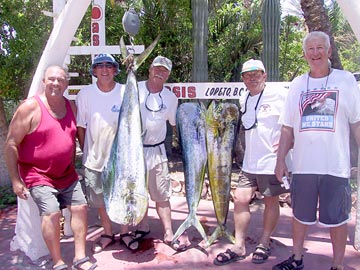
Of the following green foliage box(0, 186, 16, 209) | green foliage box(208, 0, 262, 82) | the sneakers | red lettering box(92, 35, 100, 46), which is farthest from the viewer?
green foliage box(208, 0, 262, 82)

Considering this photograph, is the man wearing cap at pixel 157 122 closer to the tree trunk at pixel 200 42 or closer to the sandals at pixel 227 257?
the sandals at pixel 227 257

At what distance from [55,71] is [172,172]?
460 cm

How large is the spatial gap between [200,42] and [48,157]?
437 centimetres

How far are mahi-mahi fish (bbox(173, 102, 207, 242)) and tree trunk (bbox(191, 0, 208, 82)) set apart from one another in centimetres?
264

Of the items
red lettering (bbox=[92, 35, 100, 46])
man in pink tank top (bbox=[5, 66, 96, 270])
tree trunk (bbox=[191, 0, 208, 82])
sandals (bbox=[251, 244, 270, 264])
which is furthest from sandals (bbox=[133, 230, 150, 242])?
tree trunk (bbox=[191, 0, 208, 82])

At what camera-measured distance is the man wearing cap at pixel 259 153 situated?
3.49m

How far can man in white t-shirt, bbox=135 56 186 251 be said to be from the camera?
372 cm

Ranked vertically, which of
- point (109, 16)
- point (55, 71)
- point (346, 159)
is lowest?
point (346, 159)

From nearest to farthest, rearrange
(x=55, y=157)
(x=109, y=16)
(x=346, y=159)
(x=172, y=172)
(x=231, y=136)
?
1. (x=346, y=159)
2. (x=55, y=157)
3. (x=231, y=136)
4. (x=172, y=172)
5. (x=109, y=16)

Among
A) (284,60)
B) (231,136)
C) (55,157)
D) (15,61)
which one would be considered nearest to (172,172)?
(15,61)

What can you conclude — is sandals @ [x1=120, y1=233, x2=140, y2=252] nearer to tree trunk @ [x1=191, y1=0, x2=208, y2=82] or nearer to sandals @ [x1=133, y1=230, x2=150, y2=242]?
sandals @ [x1=133, y1=230, x2=150, y2=242]

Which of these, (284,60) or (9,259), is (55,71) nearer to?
(9,259)

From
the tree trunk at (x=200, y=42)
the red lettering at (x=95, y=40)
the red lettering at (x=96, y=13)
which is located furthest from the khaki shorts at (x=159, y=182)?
the tree trunk at (x=200, y=42)

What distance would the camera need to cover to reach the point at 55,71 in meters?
3.38
